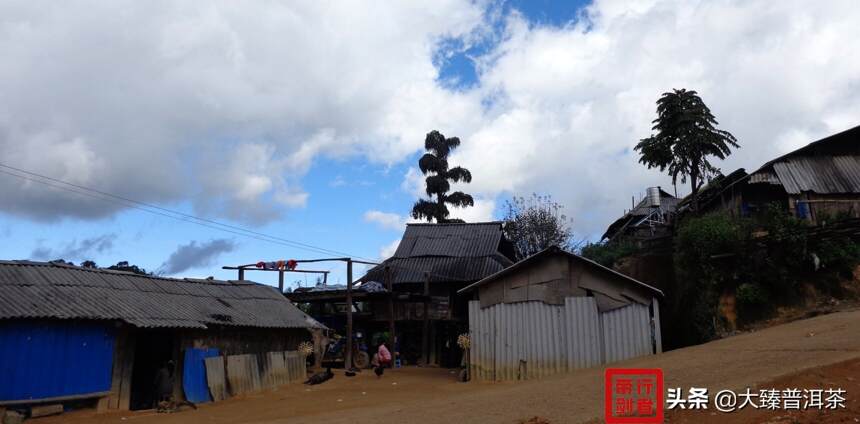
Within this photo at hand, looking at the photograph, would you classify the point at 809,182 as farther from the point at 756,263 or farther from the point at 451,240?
the point at 451,240

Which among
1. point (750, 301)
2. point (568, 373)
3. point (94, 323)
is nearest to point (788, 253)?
point (750, 301)

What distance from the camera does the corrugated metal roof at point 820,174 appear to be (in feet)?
78.6

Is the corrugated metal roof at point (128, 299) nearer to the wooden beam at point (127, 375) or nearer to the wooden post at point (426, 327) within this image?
the wooden beam at point (127, 375)

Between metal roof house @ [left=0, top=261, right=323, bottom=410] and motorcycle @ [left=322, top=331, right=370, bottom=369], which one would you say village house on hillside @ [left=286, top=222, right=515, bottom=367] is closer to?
motorcycle @ [left=322, top=331, right=370, bottom=369]

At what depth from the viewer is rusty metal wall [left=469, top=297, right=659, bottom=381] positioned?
17.8 m

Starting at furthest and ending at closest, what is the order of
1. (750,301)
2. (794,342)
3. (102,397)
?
(750,301) < (102,397) < (794,342)

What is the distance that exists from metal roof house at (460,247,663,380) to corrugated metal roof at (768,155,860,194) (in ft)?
34.2

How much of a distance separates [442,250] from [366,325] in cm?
623

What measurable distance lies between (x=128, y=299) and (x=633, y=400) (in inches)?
539

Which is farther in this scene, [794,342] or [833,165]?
[833,165]

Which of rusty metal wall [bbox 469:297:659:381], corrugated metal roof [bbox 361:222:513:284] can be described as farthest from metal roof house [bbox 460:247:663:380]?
corrugated metal roof [bbox 361:222:513:284]

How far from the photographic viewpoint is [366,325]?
30828 millimetres

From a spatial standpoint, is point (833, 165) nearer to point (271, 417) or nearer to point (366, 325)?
point (366, 325)

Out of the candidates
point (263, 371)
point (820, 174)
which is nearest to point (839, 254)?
point (820, 174)
